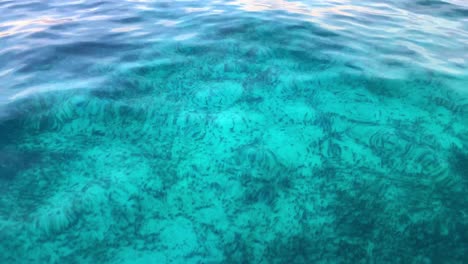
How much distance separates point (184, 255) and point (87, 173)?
1.30m

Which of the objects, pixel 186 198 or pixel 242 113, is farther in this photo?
pixel 242 113

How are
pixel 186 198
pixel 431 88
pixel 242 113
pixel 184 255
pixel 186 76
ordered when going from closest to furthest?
pixel 184 255
pixel 186 198
pixel 242 113
pixel 431 88
pixel 186 76

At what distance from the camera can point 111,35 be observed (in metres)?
5.54

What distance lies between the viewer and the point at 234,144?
350cm

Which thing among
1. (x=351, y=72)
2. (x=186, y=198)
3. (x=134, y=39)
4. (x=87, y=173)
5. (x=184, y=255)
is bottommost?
(x=184, y=255)

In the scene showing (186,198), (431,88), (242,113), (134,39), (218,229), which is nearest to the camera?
(218,229)

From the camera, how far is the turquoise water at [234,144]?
A: 106 inches

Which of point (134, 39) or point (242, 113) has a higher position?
point (134, 39)

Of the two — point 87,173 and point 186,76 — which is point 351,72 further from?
point 87,173

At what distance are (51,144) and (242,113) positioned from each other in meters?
2.11

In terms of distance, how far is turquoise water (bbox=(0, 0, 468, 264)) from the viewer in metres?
2.70

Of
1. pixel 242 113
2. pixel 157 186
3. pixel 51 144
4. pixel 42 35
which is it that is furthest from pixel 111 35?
pixel 157 186

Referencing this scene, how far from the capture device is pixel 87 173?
3.15 metres

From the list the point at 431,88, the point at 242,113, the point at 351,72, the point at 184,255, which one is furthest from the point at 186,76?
the point at 431,88
